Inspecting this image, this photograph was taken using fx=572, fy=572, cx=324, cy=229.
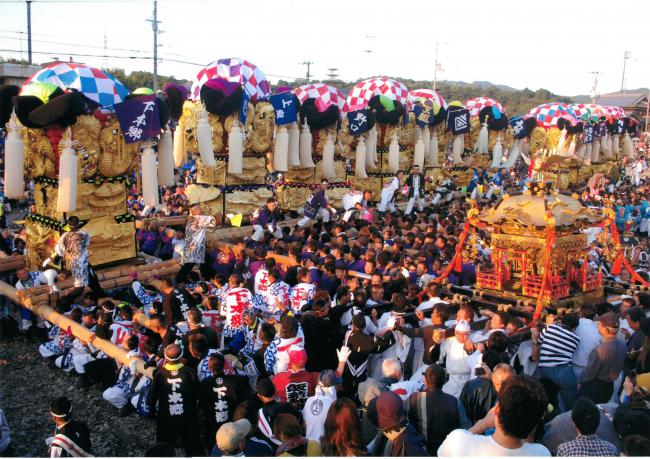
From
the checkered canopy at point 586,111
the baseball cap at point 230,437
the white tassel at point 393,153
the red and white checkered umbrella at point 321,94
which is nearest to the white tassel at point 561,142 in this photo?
the checkered canopy at point 586,111

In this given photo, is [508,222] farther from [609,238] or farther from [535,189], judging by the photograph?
[609,238]

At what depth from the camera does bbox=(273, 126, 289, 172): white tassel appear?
13477mm

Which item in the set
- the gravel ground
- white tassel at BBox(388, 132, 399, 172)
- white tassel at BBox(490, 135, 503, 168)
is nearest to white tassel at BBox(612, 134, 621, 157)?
white tassel at BBox(490, 135, 503, 168)

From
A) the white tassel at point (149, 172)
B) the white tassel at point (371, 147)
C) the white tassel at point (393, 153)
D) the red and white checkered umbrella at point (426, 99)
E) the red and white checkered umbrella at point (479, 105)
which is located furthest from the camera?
the red and white checkered umbrella at point (479, 105)

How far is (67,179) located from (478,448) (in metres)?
7.42

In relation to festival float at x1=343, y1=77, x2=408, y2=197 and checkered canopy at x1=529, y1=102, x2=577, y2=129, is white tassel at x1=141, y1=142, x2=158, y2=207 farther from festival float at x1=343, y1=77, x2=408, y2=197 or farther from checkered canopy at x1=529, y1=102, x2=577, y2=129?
checkered canopy at x1=529, y1=102, x2=577, y2=129

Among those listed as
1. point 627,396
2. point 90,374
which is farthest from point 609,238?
point 90,374

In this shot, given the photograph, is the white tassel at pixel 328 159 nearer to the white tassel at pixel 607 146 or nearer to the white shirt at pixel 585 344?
the white shirt at pixel 585 344

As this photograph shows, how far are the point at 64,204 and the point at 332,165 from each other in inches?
317

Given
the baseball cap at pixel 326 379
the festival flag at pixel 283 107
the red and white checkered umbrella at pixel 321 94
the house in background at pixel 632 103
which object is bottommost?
the baseball cap at pixel 326 379

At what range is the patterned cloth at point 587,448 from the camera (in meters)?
3.08

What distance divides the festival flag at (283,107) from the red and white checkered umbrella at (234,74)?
386 millimetres

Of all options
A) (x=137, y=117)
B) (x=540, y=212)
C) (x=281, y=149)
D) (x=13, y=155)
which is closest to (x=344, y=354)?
(x=540, y=212)

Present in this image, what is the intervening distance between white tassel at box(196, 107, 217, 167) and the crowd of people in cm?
357
